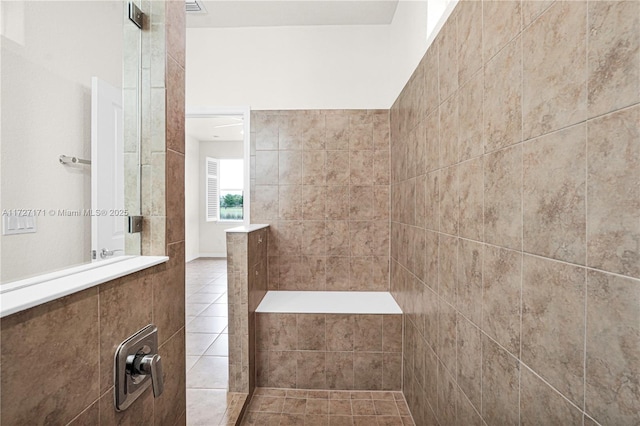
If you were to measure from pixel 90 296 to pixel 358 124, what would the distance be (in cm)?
281

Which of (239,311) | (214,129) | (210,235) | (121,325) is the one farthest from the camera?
(210,235)

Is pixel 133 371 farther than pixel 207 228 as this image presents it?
No

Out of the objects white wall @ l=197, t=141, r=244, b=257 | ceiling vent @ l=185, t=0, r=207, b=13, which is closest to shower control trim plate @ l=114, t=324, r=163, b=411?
ceiling vent @ l=185, t=0, r=207, b=13

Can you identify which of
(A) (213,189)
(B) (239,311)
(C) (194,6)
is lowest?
(B) (239,311)

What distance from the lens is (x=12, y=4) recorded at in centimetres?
59

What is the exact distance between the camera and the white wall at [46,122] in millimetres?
593

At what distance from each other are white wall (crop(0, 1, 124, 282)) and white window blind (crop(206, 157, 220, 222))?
7.03 meters

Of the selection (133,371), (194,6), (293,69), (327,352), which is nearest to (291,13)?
(293,69)

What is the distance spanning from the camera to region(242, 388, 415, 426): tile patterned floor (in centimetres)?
210

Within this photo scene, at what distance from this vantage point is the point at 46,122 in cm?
66

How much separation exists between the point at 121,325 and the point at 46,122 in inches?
20.6

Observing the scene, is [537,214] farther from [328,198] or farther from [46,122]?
[328,198]

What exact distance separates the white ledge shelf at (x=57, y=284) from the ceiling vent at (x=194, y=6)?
2736 mm

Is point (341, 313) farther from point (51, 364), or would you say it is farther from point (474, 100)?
point (51, 364)
